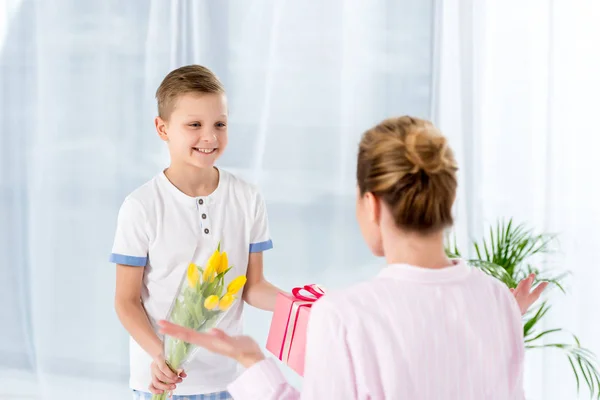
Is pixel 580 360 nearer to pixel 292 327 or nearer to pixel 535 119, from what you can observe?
pixel 535 119

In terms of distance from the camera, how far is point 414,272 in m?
1.10

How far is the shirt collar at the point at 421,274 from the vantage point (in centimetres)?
110

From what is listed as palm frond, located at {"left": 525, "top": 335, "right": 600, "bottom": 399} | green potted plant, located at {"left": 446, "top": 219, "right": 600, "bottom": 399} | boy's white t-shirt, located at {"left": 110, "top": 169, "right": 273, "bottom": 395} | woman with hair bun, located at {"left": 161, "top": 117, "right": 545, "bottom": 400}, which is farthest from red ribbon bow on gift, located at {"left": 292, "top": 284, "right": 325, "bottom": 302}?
palm frond, located at {"left": 525, "top": 335, "right": 600, "bottom": 399}

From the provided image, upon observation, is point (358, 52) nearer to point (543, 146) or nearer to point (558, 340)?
point (543, 146)

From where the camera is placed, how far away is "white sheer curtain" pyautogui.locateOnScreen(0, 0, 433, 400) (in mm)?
3215

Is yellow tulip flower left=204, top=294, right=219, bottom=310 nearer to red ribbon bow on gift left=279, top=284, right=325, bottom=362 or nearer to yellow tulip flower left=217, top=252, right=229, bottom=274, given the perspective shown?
yellow tulip flower left=217, top=252, right=229, bottom=274

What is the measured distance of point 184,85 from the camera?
1.79 m

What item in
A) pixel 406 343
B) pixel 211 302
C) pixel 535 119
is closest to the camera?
pixel 406 343

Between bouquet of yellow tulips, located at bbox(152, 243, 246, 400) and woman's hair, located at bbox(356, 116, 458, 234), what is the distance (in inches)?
19.7

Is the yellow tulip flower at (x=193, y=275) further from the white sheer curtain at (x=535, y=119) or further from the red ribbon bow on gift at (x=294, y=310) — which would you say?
the white sheer curtain at (x=535, y=119)

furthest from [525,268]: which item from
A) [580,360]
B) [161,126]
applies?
[161,126]

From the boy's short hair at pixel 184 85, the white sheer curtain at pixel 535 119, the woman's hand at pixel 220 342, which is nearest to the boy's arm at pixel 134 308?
the boy's short hair at pixel 184 85

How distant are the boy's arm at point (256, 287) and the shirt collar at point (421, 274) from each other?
78 cm

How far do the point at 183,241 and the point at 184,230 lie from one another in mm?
26
